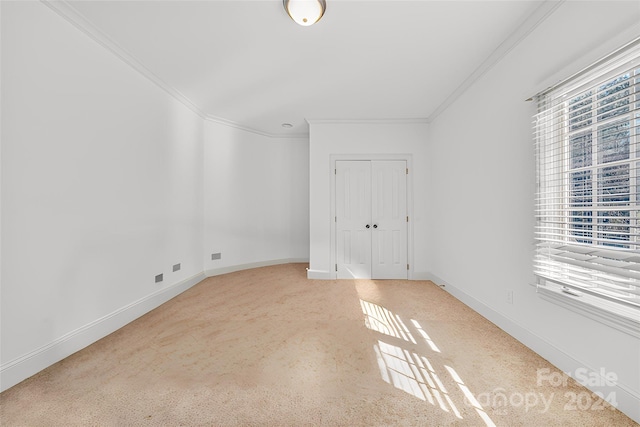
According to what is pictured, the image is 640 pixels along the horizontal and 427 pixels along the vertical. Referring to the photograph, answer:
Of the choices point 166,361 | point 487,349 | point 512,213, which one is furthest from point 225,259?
point 512,213

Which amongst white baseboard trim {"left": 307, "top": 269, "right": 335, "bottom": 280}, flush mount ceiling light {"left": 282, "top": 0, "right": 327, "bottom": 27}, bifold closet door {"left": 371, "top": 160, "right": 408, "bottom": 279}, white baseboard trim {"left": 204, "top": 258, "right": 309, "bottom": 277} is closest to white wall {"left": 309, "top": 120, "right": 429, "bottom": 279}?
white baseboard trim {"left": 307, "top": 269, "right": 335, "bottom": 280}

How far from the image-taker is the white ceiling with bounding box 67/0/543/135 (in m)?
1.88

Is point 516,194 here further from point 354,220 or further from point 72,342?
point 72,342

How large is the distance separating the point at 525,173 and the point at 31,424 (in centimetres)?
381

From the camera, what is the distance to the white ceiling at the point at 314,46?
6.17ft

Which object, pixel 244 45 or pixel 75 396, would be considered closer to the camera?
pixel 75 396

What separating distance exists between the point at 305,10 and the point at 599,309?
2825 millimetres

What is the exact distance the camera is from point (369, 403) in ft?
4.72

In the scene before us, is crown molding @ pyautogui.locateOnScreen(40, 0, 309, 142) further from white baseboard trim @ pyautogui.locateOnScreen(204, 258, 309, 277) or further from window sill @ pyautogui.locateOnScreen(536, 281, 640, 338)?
window sill @ pyautogui.locateOnScreen(536, 281, 640, 338)

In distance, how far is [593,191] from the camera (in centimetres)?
156

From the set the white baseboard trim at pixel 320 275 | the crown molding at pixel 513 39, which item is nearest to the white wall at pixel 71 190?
the white baseboard trim at pixel 320 275

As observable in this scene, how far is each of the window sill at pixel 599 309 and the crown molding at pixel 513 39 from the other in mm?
2046

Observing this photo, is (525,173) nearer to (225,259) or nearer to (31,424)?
(31,424)

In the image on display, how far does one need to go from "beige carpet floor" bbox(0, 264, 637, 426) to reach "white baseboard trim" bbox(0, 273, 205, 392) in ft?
0.21
